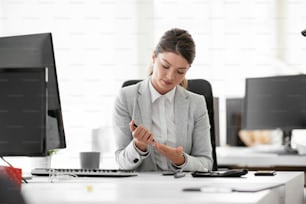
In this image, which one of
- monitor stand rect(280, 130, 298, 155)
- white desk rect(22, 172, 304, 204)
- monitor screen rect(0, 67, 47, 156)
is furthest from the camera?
monitor stand rect(280, 130, 298, 155)

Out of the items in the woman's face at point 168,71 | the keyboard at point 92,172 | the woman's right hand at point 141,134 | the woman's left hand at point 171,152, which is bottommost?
the keyboard at point 92,172

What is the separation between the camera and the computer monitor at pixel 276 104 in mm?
3508

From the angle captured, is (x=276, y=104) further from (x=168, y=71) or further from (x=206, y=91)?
A: (x=168, y=71)

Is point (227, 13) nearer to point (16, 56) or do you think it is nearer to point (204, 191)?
point (16, 56)

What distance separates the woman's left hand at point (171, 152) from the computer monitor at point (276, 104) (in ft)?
5.40

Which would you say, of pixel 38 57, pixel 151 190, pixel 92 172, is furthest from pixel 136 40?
pixel 151 190

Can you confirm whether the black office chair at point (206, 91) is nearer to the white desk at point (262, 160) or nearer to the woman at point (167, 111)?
the woman at point (167, 111)

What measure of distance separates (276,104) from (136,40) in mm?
1059

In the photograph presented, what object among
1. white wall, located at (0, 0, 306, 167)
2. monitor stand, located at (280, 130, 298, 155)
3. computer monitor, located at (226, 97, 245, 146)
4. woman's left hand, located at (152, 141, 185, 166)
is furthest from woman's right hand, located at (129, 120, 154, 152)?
computer monitor, located at (226, 97, 245, 146)

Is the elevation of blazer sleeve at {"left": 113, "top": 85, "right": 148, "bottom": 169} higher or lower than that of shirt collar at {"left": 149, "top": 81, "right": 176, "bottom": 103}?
lower

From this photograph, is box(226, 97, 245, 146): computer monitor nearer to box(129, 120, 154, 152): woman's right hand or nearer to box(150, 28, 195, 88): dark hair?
box(150, 28, 195, 88): dark hair

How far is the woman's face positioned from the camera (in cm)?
214

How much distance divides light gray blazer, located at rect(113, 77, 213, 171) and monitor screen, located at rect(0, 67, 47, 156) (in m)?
0.50

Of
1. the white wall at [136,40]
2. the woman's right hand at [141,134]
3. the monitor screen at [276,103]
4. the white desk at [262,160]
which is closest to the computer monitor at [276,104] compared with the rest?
the monitor screen at [276,103]
